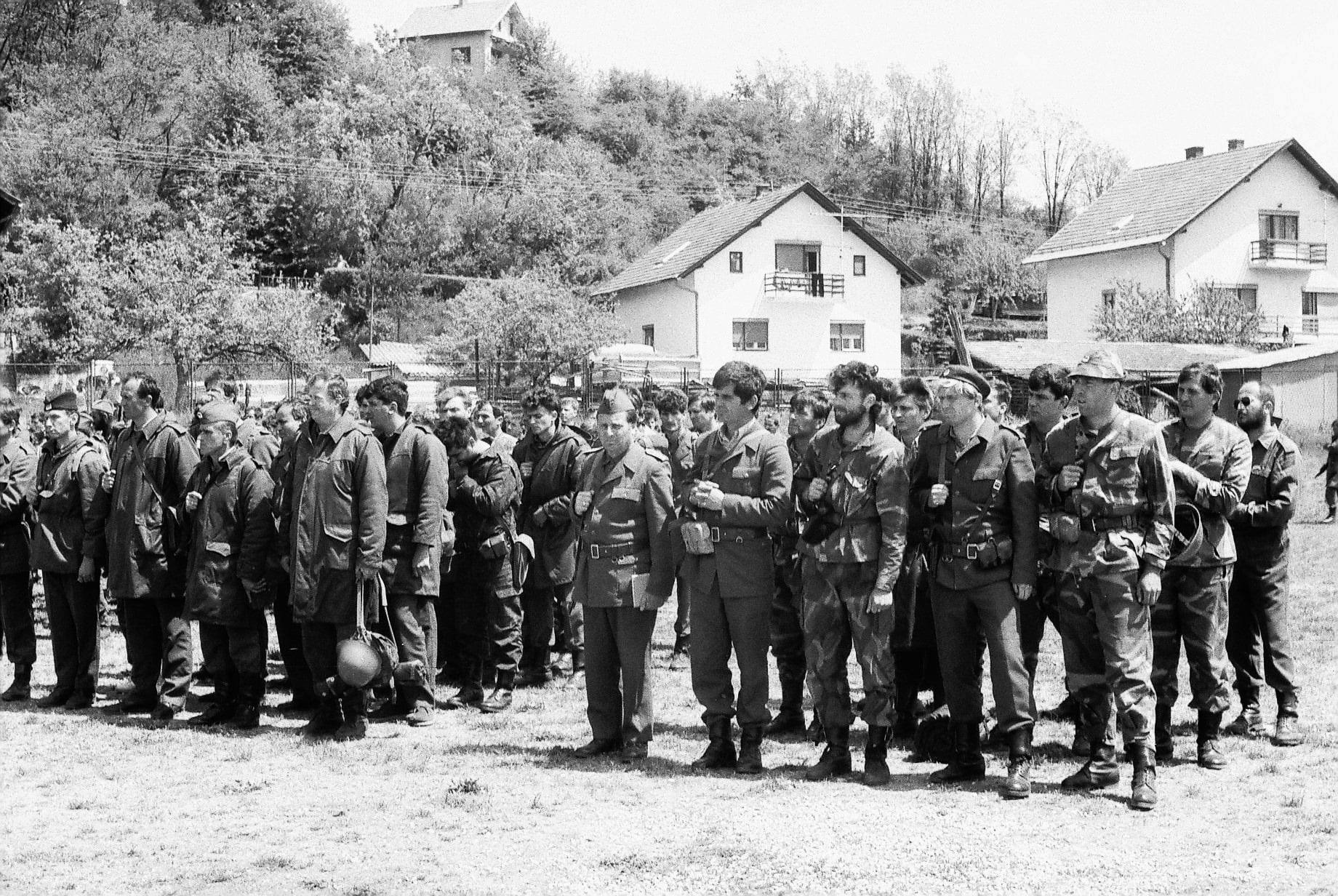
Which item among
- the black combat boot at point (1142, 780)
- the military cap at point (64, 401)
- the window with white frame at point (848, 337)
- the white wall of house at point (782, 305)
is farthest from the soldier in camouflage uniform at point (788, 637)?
the window with white frame at point (848, 337)

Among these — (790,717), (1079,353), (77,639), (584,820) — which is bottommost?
(790,717)

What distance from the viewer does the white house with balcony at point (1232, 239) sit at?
47.9m

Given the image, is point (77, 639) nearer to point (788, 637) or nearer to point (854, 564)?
point (788, 637)

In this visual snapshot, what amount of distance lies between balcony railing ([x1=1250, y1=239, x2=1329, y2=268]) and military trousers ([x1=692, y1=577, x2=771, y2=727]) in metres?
47.1

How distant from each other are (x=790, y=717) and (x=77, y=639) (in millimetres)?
5100

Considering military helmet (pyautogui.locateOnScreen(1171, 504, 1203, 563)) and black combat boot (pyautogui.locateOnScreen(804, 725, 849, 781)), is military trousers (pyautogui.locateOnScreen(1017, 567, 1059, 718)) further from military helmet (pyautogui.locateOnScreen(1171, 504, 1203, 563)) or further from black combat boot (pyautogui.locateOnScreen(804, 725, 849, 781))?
black combat boot (pyautogui.locateOnScreen(804, 725, 849, 781))

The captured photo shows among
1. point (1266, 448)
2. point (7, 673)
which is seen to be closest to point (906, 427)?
point (1266, 448)

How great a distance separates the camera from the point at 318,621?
8180 millimetres

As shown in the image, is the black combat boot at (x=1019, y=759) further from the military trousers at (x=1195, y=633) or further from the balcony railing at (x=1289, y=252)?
the balcony railing at (x=1289, y=252)

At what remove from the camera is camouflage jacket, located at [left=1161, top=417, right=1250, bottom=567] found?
285 inches

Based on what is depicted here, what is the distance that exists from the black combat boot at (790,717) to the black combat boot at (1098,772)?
2.04 meters

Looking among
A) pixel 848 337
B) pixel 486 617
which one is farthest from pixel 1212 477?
pixel 848 337

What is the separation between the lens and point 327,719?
8.43 meters

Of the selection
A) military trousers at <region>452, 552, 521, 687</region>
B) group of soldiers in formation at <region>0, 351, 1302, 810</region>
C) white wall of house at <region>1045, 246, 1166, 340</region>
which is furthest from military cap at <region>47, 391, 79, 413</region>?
white wall of house at <region>1045, 246, 1166, 340</region>
